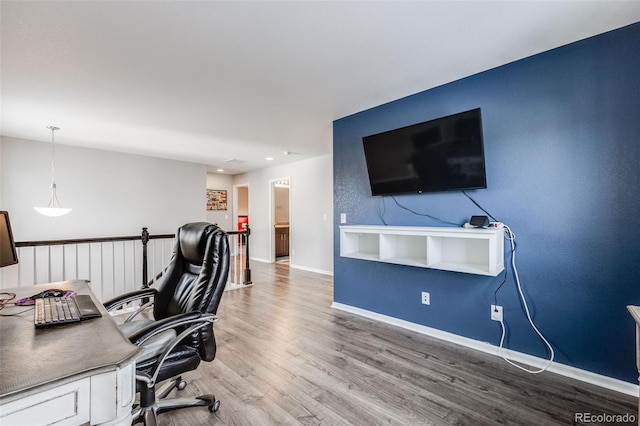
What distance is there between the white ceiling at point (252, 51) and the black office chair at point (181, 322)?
132 centimetres

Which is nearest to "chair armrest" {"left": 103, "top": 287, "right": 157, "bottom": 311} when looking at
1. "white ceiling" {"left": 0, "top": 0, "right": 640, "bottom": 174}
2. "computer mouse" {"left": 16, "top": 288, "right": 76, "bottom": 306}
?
"computer mouse" {"left": 16, "top": 288, "right": 76, "bottom": 306}

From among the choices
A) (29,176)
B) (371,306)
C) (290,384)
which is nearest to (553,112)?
(371,306)

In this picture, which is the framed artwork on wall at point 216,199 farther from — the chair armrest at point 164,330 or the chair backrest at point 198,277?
the chair armrest at point 164,330

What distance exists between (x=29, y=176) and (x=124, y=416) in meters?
5.61

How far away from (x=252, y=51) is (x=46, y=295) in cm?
202

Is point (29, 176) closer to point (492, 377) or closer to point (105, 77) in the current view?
point (105, 77)

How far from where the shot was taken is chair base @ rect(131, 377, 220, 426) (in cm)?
143

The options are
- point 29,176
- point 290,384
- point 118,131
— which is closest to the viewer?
point 290,384

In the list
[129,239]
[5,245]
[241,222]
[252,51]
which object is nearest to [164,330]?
[5,245]

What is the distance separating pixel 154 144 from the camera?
4773 mm

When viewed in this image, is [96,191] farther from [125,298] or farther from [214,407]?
[214,407]

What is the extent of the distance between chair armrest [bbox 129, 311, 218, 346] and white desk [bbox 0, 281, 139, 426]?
10.8 inches

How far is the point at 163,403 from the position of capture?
63.8 inches

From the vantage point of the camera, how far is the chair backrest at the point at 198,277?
Answer: 1.64 m
